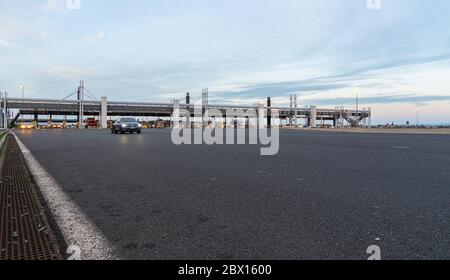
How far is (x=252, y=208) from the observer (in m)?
4.45

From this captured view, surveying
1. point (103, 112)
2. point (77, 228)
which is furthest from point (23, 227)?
point (103, 112)

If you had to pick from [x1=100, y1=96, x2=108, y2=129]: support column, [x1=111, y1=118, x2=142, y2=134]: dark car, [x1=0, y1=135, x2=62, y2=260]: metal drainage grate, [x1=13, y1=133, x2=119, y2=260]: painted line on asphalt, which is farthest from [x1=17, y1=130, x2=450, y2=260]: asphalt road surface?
[x1=100, y1=96, x2=108, y2=129]: support column

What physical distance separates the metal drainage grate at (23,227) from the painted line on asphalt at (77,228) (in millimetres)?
160

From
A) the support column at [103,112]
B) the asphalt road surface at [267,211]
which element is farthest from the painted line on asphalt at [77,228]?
the support column at [103,112]

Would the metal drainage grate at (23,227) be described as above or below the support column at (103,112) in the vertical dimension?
below

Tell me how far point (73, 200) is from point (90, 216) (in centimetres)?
105

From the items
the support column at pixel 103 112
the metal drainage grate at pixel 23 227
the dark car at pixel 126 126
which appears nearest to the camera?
the metal drainage grate at pixel 23 227

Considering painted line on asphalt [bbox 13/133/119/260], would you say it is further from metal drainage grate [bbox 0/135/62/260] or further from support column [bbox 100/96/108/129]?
support column [bbox 100/96/108/129]

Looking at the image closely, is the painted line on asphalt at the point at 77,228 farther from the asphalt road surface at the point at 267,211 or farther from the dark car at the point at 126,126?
the dark car at the point at 126,126

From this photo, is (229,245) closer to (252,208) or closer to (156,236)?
(156,236)

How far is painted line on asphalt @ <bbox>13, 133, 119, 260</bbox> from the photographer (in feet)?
9.97

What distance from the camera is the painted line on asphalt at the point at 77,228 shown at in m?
3.04

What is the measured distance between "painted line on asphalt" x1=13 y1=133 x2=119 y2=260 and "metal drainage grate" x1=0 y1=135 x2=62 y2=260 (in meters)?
0.16
